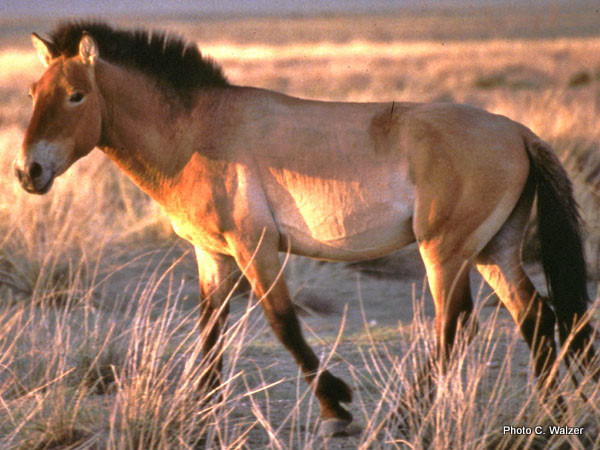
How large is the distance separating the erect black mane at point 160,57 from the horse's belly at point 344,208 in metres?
0.69

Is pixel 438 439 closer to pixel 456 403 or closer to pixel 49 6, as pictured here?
pixel 456 403

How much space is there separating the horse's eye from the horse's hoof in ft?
6.64

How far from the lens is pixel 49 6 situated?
10938 centimetres

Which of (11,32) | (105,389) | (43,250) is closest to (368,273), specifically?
(43,250)

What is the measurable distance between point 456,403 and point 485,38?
167 ft

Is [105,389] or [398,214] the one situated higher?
[398,214]

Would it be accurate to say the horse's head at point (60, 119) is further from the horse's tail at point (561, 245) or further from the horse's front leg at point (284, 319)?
the horse's tail at point (561, 245)

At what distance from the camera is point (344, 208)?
466 centimetres

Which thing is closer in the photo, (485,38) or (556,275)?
(556,275)

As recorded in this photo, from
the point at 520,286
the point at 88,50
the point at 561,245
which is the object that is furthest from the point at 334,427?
the point at 88,50

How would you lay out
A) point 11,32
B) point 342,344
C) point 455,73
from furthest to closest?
point 11,32 → point 455,73 → point 342,344

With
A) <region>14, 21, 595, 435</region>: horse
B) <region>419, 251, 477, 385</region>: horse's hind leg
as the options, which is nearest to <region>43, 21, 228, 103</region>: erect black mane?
<region>14, 21, 595, 435</region>: horse

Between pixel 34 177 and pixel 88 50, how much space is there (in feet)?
2.31

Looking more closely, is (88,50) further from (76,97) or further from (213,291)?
(213,291)
